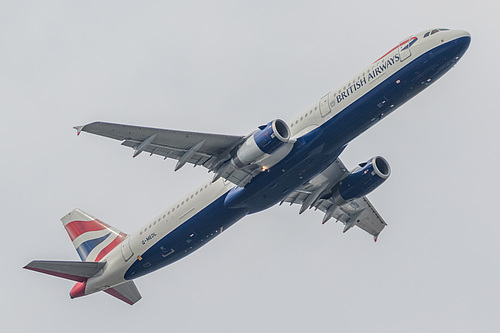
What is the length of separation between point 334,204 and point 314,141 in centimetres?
986

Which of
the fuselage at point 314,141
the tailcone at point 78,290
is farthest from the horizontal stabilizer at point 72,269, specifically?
the fuselage at point 314,141

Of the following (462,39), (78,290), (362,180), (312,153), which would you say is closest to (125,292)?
(78,290)

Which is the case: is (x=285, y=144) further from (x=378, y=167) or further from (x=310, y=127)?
(x=378, y=167)

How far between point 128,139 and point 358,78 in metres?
12.8

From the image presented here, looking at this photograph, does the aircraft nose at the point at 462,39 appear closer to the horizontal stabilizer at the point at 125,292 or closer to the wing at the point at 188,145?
the wing at the point at 188,145

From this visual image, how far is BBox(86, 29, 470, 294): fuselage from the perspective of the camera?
4275cm

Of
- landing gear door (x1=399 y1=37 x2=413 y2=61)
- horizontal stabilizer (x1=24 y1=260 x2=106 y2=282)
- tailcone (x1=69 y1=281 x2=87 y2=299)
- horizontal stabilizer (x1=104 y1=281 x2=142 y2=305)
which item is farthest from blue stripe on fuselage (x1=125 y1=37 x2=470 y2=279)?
tailcone (x1=69 y1=281 x2=87 y2=299)

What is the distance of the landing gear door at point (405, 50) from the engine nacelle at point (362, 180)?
903 centimetres

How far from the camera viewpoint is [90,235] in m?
56.0

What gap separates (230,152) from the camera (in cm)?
4547

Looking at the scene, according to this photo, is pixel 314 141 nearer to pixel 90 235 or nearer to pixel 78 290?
pixel 78 290

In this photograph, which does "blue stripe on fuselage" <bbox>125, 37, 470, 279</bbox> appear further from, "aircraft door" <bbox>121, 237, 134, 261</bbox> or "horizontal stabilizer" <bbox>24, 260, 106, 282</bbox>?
"horizontal stabilizer" <bbox>24, 260, 106, 282</bbox>

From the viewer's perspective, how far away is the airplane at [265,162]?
42.9 metres

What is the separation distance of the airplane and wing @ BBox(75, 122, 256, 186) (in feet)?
0.18
